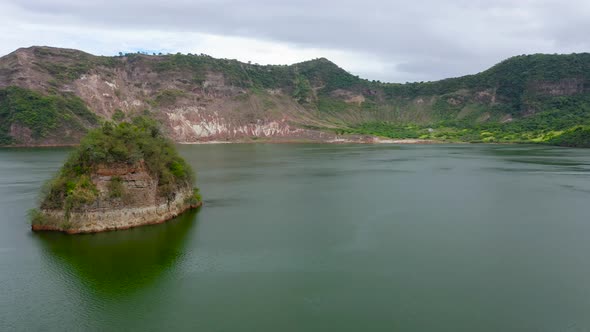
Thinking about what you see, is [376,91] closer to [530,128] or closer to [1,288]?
[530,128]

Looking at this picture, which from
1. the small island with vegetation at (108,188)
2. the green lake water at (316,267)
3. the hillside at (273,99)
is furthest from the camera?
the hillside at (273,99)

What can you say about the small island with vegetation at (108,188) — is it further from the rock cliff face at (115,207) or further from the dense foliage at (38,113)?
the dense foliage at (38,113)

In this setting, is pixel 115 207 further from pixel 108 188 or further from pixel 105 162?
pixel 105 162

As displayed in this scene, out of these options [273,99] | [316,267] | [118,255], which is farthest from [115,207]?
[273,99]

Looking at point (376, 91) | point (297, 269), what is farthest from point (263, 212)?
point (376, 91)

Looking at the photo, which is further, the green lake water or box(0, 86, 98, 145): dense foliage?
box(0, 86, 98, 145): dense foliage

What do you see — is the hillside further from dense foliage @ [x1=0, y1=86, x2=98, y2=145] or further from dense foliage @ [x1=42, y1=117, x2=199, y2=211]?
dense foliage @ [x1=42, y1=117, x2=199, y2=211]

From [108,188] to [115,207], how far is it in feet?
4.28

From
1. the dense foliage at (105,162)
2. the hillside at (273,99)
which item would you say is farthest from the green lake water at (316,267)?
the hillside at (273,99)

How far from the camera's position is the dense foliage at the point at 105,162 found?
25.5 meters

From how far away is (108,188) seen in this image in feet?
85.4

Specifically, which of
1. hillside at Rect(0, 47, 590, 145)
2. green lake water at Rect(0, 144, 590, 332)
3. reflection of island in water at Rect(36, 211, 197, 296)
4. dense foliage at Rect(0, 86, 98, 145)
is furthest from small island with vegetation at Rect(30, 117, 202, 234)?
dense foliage at Rect(0, 86, 98, 145)

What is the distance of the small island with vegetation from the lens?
2553 cm

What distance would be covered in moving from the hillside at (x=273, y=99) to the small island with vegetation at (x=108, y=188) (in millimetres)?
88824
